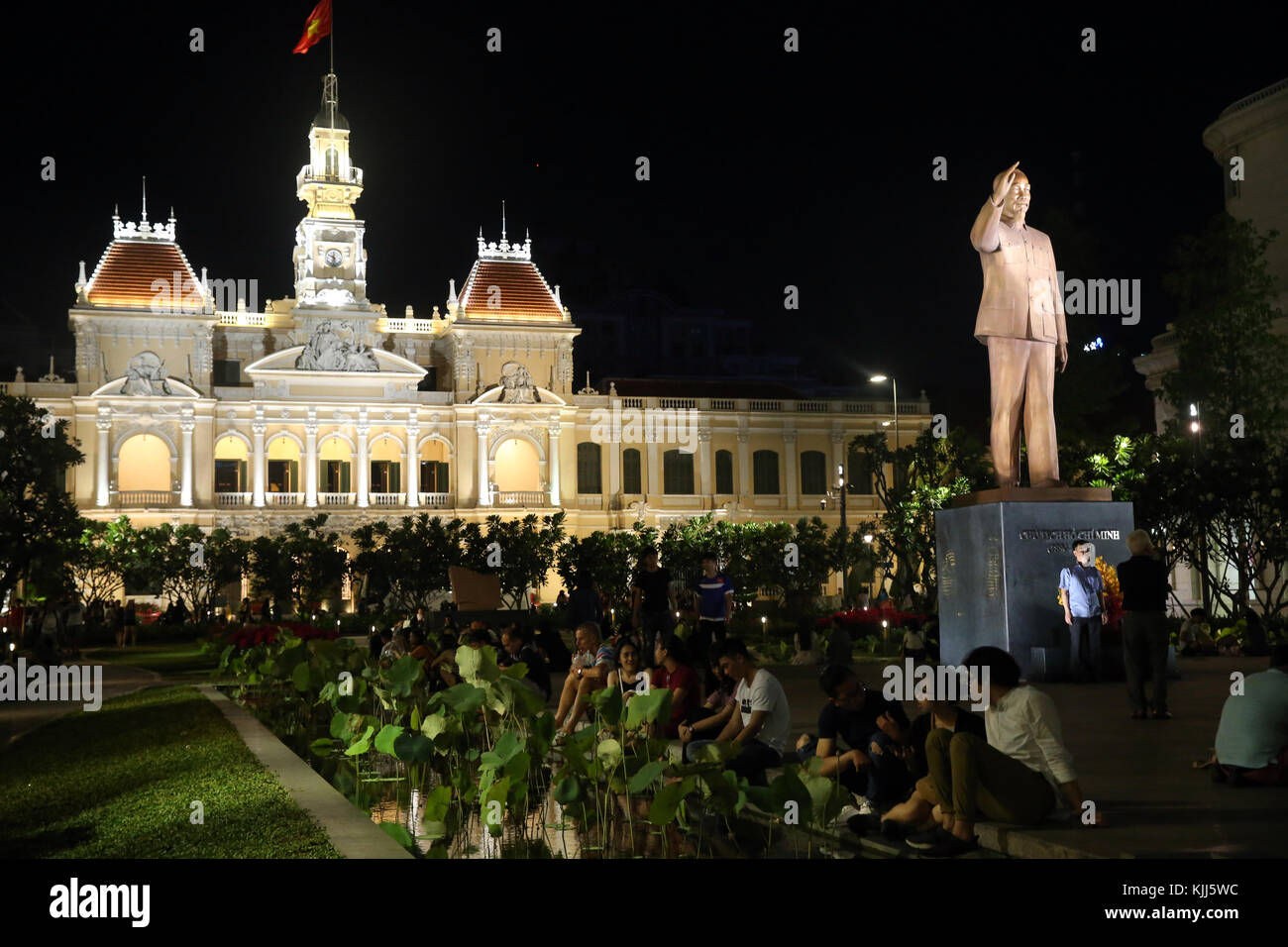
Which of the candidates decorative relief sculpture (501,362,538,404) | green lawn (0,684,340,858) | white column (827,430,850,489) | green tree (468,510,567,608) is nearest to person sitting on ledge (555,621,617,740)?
green lawn (0,684,340,858)

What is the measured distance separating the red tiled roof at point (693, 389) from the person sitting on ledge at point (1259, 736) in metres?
46.7

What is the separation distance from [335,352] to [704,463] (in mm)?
14949

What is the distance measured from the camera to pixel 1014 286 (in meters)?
13.9

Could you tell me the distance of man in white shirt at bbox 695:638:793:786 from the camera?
8820 mm

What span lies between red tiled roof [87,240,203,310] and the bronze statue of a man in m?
40.3

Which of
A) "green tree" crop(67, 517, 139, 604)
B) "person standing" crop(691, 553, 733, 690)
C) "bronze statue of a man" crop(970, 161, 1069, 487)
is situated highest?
"bronze statue of a man" crop(970, 161, 1069, 487)

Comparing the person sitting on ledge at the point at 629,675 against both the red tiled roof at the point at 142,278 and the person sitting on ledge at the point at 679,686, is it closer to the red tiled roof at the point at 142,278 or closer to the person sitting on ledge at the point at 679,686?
the person sitting on ledge at the point at 679,686

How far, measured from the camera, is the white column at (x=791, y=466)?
55156 mm

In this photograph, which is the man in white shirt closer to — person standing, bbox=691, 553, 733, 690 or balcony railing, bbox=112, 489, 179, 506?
person standing, bbox=691, 553, 733, 690

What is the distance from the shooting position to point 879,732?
8141 mm

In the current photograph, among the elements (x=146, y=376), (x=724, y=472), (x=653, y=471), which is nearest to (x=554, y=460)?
(x=653, y=471)

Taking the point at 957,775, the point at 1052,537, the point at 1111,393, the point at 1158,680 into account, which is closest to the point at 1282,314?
the point at 1111,393
